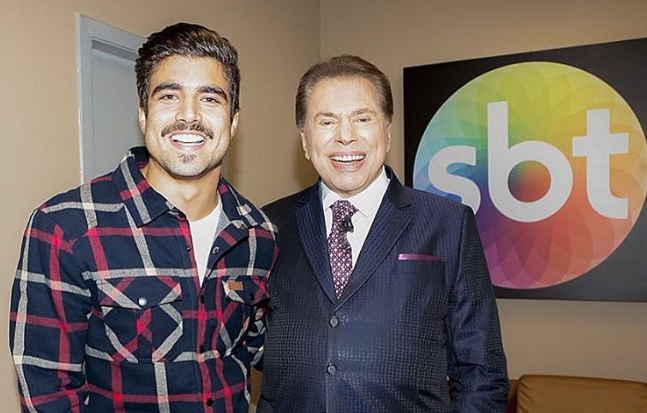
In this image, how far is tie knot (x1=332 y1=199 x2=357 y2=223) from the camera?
182cm

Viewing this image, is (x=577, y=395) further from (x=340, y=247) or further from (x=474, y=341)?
(x=340, y=247)

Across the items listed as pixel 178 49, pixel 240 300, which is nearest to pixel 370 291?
pixel 240 300

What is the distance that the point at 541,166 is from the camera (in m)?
3.19

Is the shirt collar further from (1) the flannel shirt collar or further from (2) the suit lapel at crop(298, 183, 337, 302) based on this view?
(1) the flannel shirt collar

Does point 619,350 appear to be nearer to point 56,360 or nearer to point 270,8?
point 270,8

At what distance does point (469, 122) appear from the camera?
336 cm

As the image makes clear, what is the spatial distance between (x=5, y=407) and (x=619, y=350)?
257 cm

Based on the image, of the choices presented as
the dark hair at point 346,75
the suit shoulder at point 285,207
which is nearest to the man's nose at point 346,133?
the dark hair at point 346,75

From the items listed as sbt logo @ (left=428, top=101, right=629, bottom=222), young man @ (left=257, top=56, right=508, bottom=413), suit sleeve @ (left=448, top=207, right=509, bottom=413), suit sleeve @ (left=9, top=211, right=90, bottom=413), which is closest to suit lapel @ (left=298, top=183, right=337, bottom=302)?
young man @ (left=257, top=56, right=508, bottom=413)

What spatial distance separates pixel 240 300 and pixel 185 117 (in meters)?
0.49

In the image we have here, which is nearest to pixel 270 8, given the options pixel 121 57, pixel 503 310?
pixel 121 57

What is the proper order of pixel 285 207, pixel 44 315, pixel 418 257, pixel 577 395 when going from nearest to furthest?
1. pixel 44 315
2. pixel 418 257
3. pixel 285 207
4. pixel 577 395

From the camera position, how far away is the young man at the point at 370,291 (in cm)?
165

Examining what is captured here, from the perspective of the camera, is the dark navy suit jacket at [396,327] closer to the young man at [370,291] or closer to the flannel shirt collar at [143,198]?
the young man at [370,291]
